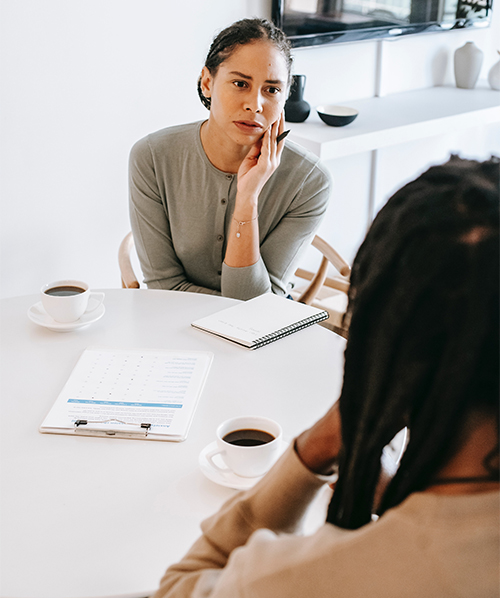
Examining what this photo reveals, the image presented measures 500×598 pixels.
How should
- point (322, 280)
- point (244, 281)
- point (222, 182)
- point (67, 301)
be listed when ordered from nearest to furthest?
point (67, 301)
point (244, 281)
point (222, 182)
point (322, 280)

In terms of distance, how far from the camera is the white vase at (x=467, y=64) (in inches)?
126

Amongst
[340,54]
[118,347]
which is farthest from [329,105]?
[118,347]

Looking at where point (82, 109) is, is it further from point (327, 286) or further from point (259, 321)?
point (259, 321)

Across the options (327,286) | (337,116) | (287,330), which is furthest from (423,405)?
(327,286)

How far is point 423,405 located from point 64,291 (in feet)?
3.26

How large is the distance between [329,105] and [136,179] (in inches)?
54.0

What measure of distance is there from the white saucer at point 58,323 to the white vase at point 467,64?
2536mm

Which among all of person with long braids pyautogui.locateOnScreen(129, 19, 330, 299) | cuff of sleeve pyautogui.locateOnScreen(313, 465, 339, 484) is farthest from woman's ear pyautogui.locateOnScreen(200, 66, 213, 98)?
cuff of sleeve pyautogui.locateOnScreen(313, 465, 339, 484)

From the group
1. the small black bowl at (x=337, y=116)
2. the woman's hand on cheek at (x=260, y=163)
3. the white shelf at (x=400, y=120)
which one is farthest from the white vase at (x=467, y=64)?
the woman's hand on cheek at (x=260, y=163)

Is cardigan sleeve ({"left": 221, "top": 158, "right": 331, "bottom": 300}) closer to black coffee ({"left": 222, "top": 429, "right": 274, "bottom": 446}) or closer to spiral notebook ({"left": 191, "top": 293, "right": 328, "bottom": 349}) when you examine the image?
spiral notebook ({"left": 191, "top": 293, "right": 328, "bottom": 349})

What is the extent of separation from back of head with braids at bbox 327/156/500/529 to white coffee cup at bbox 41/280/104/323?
85cm

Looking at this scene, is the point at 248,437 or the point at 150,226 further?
the point at 150,226

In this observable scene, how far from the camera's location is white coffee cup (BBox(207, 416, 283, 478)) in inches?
34.2

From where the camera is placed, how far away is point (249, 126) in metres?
1.66
